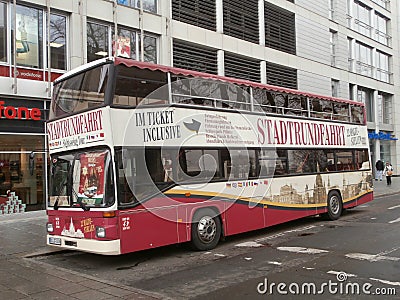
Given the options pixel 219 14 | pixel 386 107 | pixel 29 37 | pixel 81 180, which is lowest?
pixel 81 180

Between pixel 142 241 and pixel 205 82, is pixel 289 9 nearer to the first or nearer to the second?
pixel 205 82

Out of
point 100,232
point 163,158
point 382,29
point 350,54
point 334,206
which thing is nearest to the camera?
point 100,232

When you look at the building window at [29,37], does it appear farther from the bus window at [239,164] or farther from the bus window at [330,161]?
the bus window at [330,161]

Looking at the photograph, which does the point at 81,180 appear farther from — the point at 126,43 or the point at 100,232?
the point at 126,43

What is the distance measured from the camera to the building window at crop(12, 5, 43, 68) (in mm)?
15195

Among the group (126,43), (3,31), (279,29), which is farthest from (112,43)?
(279,29)

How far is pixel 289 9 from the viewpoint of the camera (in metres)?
27.4

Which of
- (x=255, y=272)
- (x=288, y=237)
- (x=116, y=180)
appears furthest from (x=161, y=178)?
(x=288, y=237)

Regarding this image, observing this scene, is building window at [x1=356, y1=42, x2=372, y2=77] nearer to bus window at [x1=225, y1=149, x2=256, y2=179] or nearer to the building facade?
the building facade

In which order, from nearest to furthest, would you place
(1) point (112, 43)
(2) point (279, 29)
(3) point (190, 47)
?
(1) point (112, 43)
(3) point (190, 47)
(2) point (279, 29)

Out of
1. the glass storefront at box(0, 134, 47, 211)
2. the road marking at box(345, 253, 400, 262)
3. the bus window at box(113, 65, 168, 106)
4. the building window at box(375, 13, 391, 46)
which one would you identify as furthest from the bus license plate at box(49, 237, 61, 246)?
the building window at box(375, 13, 391, 46)

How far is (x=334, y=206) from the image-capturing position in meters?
13.9

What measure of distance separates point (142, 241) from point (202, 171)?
2157 mm

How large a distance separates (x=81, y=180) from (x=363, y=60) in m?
33.3
